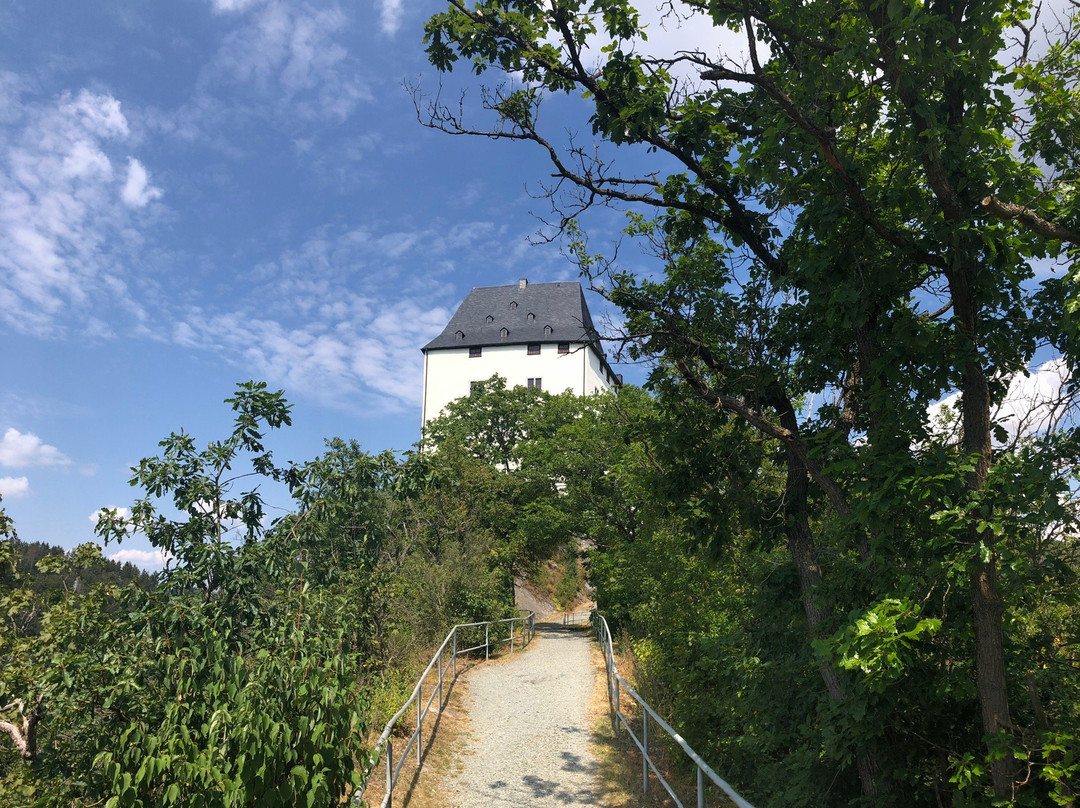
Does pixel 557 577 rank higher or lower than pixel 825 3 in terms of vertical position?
lower

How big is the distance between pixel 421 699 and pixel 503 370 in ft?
164

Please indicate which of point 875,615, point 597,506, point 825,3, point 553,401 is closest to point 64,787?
point 875,615

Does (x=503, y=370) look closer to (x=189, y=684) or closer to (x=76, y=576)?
(x=76, y=576)

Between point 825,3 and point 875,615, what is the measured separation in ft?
13.3

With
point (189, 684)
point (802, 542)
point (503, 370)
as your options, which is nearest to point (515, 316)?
point (503, 370)

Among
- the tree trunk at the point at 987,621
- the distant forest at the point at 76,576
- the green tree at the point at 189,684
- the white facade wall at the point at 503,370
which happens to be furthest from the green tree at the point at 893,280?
the white facade wall at the point at 503,370

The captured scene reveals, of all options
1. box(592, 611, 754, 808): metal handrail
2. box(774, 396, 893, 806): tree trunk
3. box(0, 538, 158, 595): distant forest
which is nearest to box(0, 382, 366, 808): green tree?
box(0, 538, 158, 595): distant forest

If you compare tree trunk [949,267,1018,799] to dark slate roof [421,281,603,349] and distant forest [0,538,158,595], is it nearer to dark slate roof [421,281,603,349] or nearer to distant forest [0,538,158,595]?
distant forest [0,538,158,595]

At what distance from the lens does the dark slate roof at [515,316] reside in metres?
59.5

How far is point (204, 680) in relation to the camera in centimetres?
486

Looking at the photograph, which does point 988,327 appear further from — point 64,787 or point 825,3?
point 64,787

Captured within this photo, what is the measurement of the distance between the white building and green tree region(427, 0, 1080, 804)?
48.8m

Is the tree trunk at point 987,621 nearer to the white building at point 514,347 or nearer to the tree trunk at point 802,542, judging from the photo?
the tree trunk at point 802,542

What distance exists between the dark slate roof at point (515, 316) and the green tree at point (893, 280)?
167 ft
